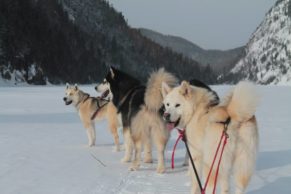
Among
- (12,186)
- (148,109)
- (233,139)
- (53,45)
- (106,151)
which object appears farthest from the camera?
(53,45)

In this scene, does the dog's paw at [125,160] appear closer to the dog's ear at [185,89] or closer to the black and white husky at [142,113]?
the black and white husky at [142,113]

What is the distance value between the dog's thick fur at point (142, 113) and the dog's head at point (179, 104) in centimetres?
150

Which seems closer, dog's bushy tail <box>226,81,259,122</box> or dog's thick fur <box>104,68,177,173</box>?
dog's bushy tail <box>226,81,259,122</box>

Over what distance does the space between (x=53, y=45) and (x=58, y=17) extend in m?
29.3

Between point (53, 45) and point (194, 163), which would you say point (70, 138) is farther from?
point (53, 45)

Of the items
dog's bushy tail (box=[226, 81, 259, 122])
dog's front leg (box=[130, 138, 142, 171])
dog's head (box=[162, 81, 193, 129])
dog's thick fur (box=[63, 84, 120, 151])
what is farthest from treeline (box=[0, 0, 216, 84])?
dog's bushy tail (box=[226, 81, 259, 122])

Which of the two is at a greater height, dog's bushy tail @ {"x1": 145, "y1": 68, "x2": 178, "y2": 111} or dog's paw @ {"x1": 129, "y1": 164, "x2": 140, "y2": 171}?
dog's bushy tail @ {"x1": 145, "y1": 68, "x2": 178, "y2": 111}

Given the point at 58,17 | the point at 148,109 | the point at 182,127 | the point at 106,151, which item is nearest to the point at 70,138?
the point at 106,151

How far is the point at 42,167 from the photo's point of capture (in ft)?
29.2

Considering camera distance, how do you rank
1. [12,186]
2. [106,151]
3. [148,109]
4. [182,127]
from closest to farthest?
[182,127]
[12,186]
[148,109]
[106,151]

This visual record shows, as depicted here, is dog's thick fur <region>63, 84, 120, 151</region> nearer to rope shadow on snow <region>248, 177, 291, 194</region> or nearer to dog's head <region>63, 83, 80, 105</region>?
dog's head <region>63, 83, 80, 105</region>

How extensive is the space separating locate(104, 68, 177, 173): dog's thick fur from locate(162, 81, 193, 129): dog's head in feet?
4.92

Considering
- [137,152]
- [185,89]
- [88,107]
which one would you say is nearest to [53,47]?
[88,107]

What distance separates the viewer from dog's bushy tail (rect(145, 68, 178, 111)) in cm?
830
